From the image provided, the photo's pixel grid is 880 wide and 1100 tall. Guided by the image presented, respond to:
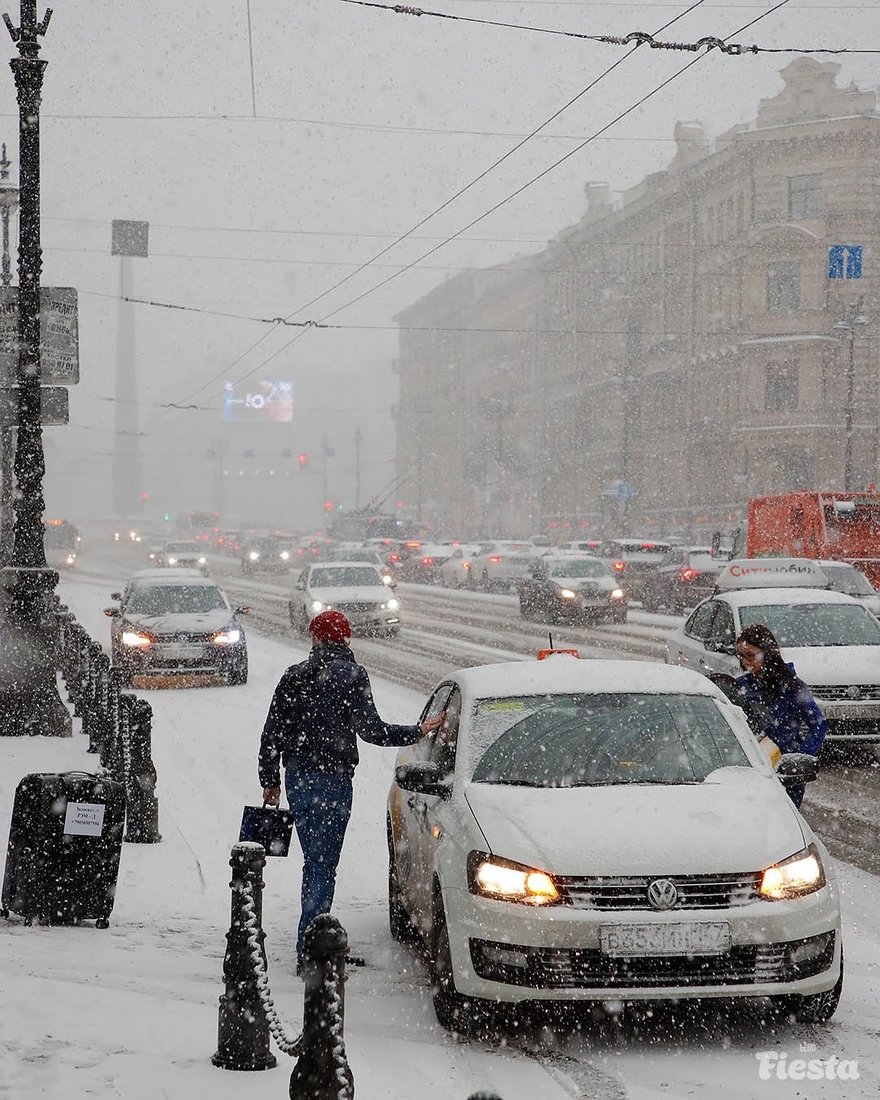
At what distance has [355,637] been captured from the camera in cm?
2984

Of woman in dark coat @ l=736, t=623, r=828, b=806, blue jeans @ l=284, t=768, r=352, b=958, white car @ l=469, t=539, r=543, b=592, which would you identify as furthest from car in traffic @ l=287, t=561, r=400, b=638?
blue jeans @ l=284, t=768, r=352, b=958

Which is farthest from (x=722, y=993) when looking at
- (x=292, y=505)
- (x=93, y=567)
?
(x=292, y=505)

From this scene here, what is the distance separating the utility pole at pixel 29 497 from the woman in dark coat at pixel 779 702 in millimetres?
8044

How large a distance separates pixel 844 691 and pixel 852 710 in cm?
18

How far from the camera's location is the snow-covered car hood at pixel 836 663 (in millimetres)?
13672

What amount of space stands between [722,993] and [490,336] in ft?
334

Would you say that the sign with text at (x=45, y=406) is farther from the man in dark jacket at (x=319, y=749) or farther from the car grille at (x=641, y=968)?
the car grille at (x=641, y=968)

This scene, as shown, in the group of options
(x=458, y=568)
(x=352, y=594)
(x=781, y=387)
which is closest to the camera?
(x=352, y=594)

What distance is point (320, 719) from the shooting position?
6848 millimetres

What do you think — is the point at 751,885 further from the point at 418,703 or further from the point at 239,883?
the point at 418,703

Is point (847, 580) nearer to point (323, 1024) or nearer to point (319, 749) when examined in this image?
point (319, 749)

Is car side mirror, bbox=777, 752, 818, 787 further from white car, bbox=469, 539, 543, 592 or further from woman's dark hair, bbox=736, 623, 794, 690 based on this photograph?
white car, bbox=469, 539, 543, 592

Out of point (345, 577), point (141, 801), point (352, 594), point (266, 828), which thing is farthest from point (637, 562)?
point (266, 828)

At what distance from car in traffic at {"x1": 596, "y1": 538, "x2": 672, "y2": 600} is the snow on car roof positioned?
34.3 meters
